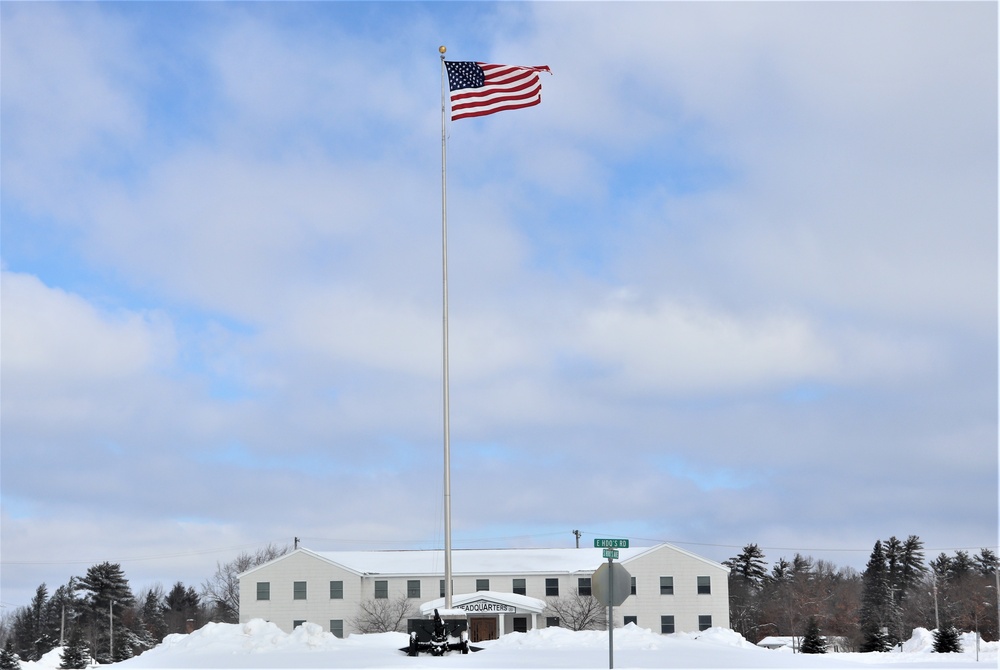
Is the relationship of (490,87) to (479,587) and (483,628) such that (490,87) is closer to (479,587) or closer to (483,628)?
(483,628)

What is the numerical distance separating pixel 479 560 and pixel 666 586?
46.4 ft

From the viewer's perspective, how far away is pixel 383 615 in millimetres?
72188

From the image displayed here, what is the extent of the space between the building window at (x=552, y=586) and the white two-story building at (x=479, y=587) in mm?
71

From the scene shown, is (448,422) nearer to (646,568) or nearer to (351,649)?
(351,649)

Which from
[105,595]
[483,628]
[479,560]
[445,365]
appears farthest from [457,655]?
[105,595]

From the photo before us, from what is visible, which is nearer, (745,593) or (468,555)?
(468,555)

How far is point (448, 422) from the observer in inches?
1326

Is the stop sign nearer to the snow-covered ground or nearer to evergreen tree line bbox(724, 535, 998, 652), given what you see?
the snow-covered ground

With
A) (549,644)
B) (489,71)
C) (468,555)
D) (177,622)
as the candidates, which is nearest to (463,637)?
(549,644)

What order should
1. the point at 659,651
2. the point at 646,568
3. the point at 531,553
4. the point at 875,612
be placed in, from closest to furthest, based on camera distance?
the point at 659,651, the point at 646,568, the point at 531,553, the point at 875,612

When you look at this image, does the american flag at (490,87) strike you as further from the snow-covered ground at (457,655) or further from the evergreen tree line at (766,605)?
the evergreen tree line at (766,605)

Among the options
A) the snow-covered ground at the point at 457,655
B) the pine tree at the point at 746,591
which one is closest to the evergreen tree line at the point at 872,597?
the pine tree at the point at 746,591

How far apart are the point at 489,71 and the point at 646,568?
48932 mm

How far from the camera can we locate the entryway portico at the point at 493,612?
222ft
